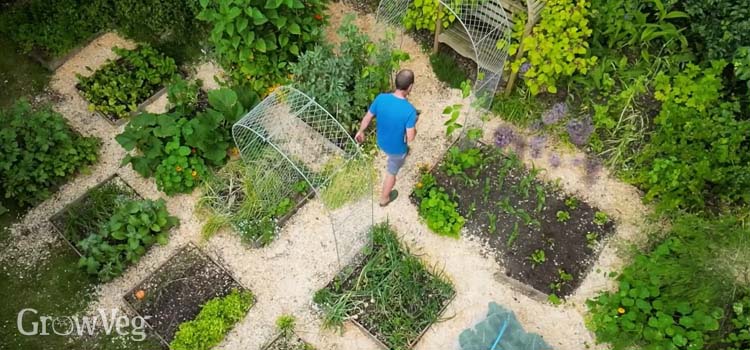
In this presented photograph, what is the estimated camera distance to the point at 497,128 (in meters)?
6.71

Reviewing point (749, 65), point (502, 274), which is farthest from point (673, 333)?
point (749, 65)

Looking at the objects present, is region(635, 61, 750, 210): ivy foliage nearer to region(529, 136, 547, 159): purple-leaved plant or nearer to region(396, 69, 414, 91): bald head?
region(529, 136, 547, 159): purple-leaved plant

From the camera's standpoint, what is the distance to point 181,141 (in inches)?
242

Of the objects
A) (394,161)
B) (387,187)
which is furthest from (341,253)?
(394,161)

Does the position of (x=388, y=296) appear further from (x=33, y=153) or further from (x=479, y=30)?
(x=33, y=153)

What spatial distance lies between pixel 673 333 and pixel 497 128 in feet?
8.56

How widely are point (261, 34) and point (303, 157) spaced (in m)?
1.29

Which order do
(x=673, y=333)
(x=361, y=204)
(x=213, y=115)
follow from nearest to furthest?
(x=673, y=333), (x=361, y=204), (x=213, y=115)

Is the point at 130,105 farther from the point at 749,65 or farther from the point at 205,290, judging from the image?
the point at 749,65

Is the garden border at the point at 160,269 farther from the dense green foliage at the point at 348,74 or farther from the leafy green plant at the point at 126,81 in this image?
the dense green foliage at the point at 348,74

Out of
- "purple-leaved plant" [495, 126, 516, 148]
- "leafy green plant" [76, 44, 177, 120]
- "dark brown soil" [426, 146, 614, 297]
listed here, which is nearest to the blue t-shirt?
"dark brown soil" [426, 146, 614, 297]

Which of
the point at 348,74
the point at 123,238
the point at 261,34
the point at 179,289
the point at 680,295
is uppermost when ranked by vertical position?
the point at 261,34

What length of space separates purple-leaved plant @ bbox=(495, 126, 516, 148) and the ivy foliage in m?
1.25

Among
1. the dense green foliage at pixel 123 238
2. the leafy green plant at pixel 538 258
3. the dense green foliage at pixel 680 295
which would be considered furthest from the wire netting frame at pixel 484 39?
the dense green foliage at pixel 123 238
